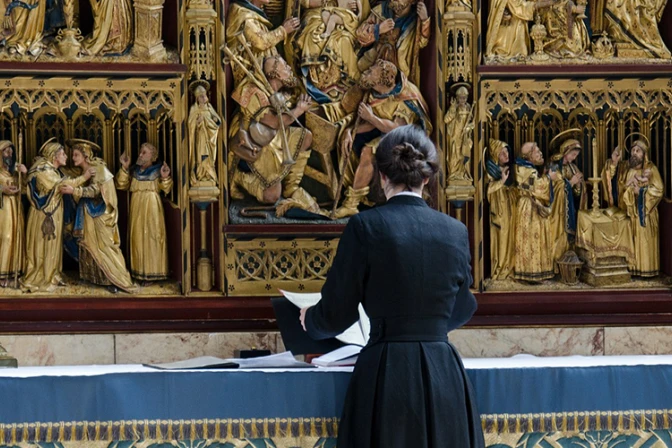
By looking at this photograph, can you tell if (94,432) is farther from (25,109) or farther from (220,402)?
(25,109)

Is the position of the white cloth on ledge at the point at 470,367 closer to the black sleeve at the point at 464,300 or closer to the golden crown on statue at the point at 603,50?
the black sleeve at the point at 464,300

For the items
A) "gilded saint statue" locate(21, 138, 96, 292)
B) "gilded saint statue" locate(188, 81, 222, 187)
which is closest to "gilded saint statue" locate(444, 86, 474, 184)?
"gilded saint statue" locate(188, 81, 222, 187)

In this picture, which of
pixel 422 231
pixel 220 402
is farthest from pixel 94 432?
pixel 422 231

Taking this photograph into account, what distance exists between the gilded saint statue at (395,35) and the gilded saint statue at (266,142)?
65cm

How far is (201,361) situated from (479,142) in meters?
3.11

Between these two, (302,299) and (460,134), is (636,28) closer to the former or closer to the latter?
(460,134)

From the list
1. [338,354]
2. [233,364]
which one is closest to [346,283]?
[338,354]

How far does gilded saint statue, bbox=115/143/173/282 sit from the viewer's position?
9008 mm

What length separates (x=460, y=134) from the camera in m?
9.12

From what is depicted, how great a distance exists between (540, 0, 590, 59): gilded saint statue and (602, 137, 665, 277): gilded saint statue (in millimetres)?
874

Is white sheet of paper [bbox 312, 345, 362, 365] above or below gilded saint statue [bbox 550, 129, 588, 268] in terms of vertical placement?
below

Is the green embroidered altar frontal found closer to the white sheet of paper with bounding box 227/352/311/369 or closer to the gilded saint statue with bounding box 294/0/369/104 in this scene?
the white sheet of paper with bounding box 227/352/311/369

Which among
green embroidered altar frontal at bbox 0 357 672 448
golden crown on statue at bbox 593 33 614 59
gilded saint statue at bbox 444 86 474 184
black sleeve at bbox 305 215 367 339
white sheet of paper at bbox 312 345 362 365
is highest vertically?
golden crown on statue at bbox 593 33 614 59

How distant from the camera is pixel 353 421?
6.17 metres
